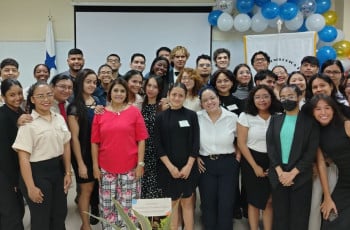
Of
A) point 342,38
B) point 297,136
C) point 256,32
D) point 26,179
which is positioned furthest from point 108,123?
point 342,38

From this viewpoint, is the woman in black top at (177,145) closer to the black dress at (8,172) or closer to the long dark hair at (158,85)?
the long dark hair at (158,85)

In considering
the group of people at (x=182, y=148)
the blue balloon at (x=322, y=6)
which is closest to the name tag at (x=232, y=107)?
the group of people at (x=182, y=148)

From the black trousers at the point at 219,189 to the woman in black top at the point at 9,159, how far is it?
1.48 meters

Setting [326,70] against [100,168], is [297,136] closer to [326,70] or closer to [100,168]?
[326,70]

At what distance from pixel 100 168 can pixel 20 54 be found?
4.06 metres

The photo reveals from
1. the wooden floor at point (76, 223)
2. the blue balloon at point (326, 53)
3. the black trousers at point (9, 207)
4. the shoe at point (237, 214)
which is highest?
the blue balloon at point (326, 53)

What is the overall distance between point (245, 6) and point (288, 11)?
647 millimetres

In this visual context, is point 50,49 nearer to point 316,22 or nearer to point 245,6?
point 245,6

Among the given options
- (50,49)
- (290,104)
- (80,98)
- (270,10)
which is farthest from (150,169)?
(50,49)

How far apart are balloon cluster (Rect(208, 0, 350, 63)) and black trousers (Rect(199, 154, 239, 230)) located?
3.03 metres

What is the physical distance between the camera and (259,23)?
18.2ft

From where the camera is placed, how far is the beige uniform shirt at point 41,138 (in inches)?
96.9

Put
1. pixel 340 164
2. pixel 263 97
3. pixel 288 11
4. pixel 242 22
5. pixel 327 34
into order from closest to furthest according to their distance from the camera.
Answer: pixel 340 164 < pixel 263 97 < pixel 288 11 < pixel 327 34 < pixel 242 22

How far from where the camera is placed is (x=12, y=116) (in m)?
2.70
